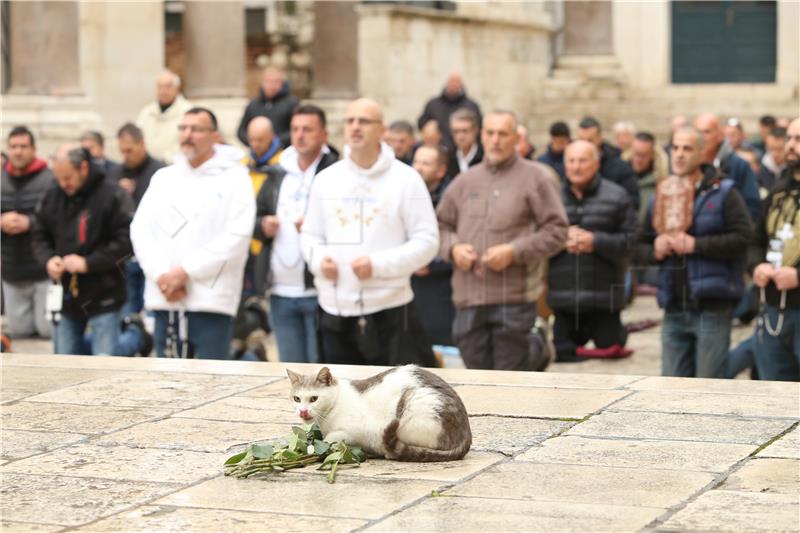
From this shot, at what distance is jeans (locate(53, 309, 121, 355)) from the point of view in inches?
525

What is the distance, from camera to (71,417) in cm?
895

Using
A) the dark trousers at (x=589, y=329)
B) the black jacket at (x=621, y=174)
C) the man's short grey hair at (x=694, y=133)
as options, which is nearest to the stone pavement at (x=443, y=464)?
the man's short grey hair at (x=694, y=133)

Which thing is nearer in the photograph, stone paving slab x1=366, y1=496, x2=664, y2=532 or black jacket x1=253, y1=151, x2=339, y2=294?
stone paving slab x1=366, y1=496, x2=664, y2=532

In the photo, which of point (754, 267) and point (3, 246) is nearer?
point (754, 267)

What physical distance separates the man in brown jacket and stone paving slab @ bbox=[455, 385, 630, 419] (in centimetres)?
196

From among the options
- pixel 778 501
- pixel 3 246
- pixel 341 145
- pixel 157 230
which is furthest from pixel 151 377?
pixel 341 145

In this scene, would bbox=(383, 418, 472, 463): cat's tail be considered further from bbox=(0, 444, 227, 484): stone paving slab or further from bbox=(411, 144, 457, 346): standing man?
bbox=(411, 144, 457, 346): standing man

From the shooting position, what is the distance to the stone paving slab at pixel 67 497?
6.61 meters

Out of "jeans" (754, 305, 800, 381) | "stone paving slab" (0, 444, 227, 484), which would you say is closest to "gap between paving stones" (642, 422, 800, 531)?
"stone paving slab" (0, 444, 227, 484)

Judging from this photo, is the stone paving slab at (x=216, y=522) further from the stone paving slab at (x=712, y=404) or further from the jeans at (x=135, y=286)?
the jeans at (x=135, y=286)

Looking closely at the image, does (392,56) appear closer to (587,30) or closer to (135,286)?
(587,30)

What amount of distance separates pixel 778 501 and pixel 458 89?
15743 mm

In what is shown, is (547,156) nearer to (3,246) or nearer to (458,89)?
(458,89)

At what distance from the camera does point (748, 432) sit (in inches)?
325
